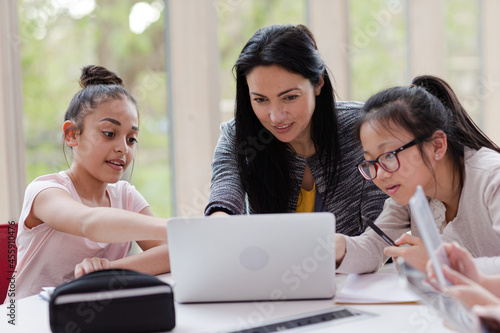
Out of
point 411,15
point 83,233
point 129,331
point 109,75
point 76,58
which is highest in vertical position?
point 411,15

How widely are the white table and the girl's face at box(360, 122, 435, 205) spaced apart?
40cm

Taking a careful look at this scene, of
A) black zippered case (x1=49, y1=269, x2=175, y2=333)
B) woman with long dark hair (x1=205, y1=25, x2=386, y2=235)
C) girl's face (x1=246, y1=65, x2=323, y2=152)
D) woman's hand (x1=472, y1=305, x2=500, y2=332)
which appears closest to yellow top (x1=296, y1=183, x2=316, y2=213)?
woman with long dark hair (x1=205, y1=25, x2=386, y2=235)

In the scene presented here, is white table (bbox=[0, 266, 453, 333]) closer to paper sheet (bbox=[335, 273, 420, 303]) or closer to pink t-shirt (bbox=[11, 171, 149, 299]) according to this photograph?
paper sheet (bbox=[335, 273, 420, 303])

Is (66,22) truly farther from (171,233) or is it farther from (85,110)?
(171,233)

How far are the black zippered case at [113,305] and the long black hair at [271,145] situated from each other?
82 cm

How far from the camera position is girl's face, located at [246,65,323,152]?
1715mm

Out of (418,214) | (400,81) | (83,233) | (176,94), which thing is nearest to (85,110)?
(83,233)

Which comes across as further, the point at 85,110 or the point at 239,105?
the point at 239,105

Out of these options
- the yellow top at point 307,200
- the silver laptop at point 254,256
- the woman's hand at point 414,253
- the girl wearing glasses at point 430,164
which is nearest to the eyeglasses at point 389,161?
the girl wearing glasses at point 430,164

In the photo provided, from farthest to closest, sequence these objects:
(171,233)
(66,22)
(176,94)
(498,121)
→ (498,121) < (176,94) < (66,22) < (171,233)

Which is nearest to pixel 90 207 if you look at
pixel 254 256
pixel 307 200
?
pixel 254 256

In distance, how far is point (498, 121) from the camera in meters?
4.80

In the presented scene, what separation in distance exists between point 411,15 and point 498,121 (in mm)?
1309

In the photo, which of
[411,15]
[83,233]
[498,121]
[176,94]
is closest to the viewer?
[83,233]
